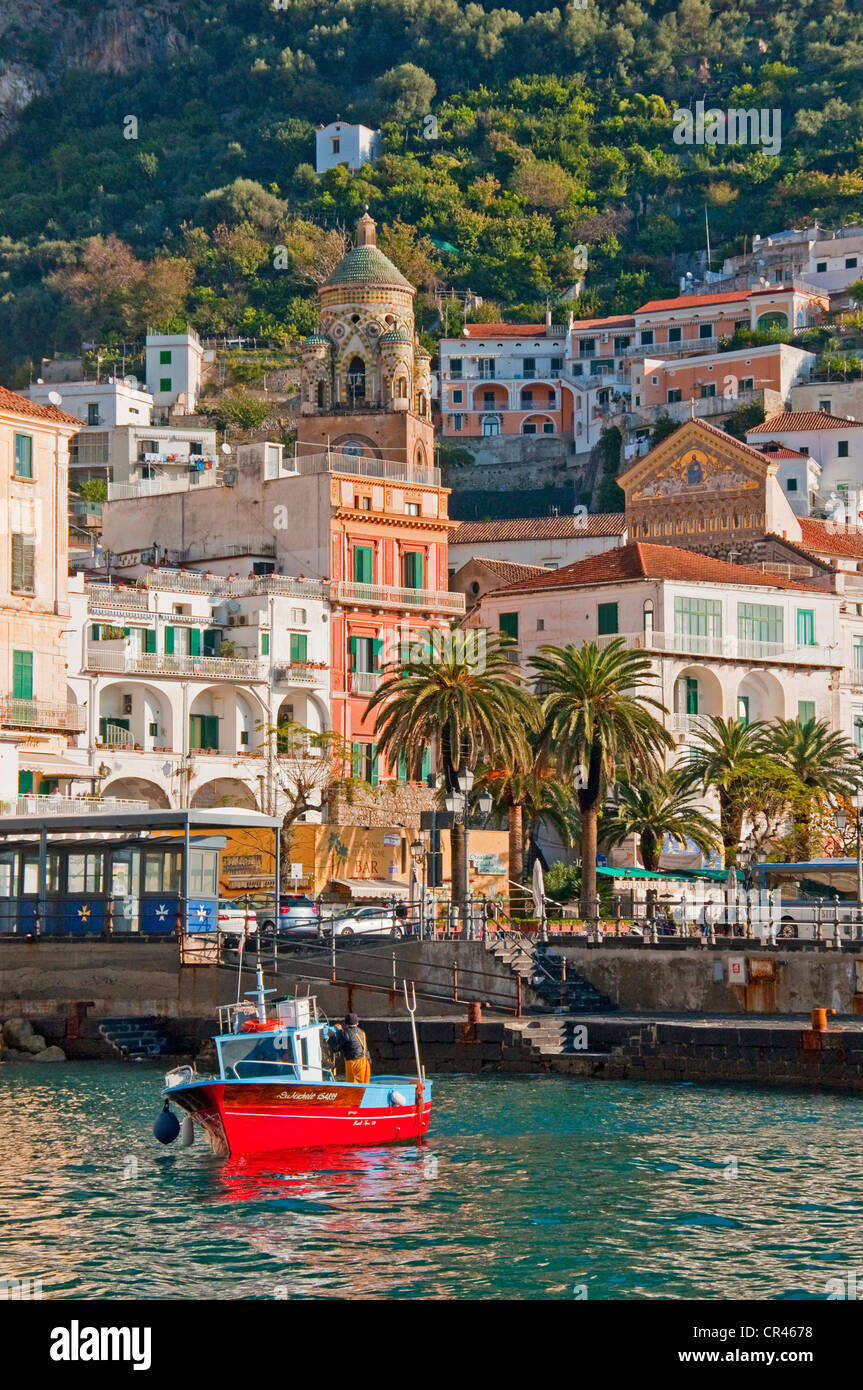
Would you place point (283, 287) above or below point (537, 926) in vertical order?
above

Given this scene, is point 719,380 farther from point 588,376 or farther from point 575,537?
point 575,537

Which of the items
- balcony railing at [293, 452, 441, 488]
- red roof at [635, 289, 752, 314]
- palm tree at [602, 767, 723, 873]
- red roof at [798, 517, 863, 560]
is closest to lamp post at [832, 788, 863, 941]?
palm tree at [602, 767, 723, 873]

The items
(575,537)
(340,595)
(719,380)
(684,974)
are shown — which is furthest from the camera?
(719,380)

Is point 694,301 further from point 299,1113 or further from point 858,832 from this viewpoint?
point 299,1113

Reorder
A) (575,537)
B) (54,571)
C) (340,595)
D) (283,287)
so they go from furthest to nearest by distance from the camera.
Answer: (283,287) < (575,537) < (340,595) < (54,571)

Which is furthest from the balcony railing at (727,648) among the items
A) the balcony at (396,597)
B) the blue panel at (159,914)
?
the blue panel at (159,914)

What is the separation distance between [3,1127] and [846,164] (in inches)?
6792

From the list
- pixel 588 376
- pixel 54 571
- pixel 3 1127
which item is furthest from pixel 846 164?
pixel 3 1127

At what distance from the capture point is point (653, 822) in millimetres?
68062

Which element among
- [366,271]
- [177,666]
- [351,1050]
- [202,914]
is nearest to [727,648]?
[177,666]

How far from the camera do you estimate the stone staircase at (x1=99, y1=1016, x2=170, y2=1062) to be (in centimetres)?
5044

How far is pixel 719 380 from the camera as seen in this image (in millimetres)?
152500

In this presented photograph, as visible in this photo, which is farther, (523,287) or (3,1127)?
(523,287)

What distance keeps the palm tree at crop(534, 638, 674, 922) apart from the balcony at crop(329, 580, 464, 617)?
844 inches
